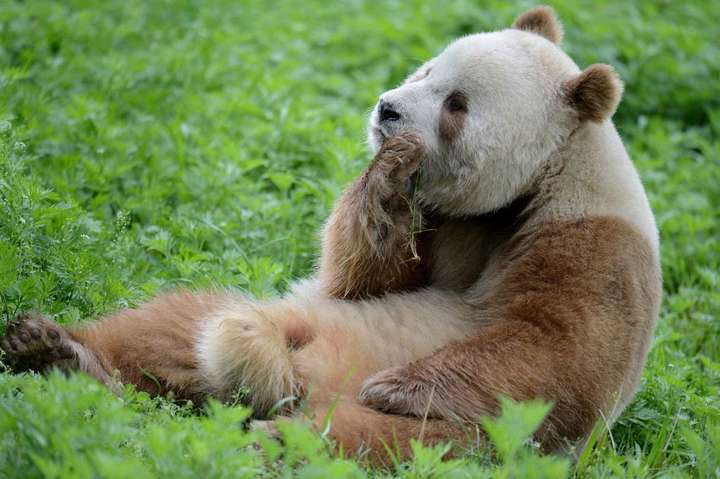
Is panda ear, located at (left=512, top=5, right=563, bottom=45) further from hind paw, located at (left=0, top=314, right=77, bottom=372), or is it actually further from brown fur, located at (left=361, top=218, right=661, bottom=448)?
hind paw, located at (left=0, top=314, right=77, bottom=372)

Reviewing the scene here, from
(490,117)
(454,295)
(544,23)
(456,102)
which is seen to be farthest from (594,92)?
(454,295)

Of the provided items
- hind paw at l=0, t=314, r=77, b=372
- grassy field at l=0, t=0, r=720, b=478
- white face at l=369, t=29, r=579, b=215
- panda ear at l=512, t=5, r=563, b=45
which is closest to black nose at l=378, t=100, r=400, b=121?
white face at l=369, t=29, r=579, b=215

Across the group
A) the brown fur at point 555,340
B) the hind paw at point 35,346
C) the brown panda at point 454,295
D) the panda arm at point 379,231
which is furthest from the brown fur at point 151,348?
the brown fur at point 555,340

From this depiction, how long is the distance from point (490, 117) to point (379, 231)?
83cm

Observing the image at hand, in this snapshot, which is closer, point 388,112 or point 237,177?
point 388,112

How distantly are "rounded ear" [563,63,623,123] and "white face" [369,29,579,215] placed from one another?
55mm

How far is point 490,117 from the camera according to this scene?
205 inches

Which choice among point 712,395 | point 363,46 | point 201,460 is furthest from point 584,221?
point 363,46

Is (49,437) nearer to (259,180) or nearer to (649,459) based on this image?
(649,459)

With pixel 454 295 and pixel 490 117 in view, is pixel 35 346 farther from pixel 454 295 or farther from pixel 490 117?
pixel 490 117

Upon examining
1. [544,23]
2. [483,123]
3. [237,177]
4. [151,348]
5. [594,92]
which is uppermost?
[544,23]

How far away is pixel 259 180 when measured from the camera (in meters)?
7.35

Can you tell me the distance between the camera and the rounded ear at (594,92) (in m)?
5.12

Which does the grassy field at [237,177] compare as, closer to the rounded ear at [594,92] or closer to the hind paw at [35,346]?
the hind paw at [35,346]
